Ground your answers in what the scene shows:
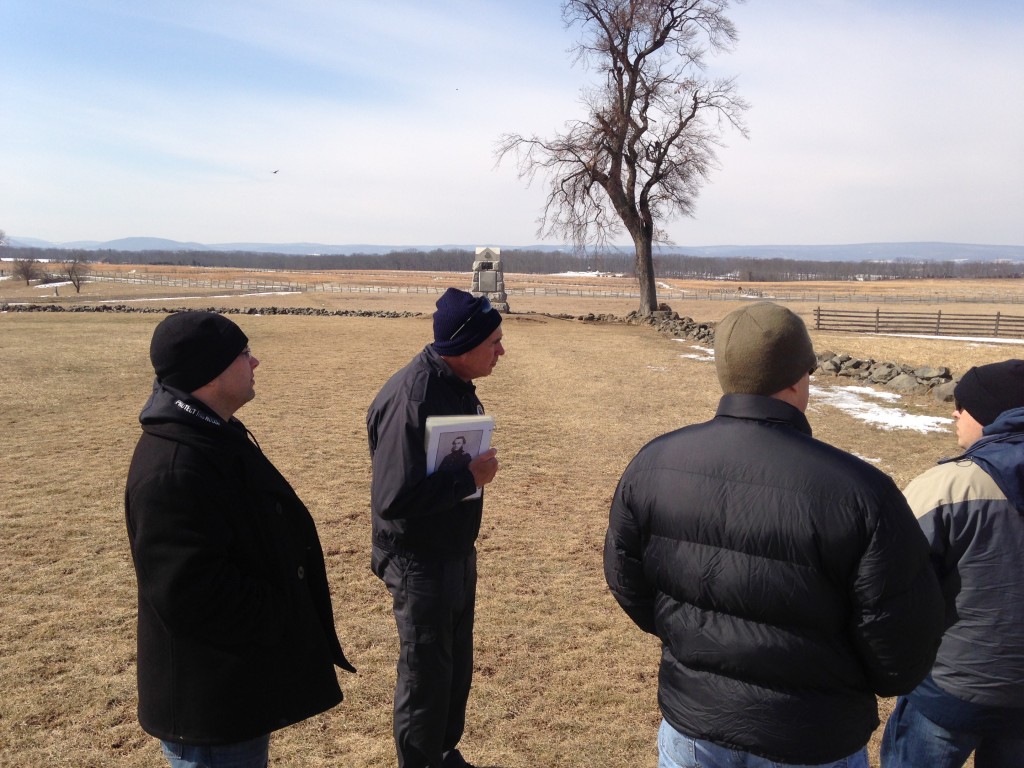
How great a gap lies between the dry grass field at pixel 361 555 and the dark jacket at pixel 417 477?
1.24 meters

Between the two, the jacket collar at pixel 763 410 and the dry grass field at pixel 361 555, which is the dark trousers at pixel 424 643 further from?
the jacket collar at pixel 763 410

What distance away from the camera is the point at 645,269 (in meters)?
29.8

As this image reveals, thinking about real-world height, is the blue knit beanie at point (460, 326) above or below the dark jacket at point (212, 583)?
above

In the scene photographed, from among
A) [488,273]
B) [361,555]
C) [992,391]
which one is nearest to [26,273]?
[488,273]

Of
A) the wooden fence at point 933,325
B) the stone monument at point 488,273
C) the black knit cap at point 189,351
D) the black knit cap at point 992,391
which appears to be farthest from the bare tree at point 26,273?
the black knit cap at point 992,391

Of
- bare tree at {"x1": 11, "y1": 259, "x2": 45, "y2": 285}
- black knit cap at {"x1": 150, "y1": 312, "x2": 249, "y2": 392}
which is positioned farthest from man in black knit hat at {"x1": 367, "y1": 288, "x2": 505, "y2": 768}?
bare tree at {"x1": 11, "y1": 259, "x2": 45, "y2": 285}

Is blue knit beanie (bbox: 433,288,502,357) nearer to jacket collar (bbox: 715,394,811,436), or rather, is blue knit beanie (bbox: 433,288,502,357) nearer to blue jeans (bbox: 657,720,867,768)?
jacket collar (bbox: 715,394,811,436)

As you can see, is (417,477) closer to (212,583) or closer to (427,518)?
(427,518)

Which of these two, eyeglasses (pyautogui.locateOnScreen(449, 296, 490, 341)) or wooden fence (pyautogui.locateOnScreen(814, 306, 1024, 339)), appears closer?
eyeglasses (pyautogui.locateOnScreen(449, 296, 490, 341))

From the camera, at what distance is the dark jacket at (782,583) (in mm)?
1690

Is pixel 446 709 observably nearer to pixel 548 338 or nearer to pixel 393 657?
pixel 393 657

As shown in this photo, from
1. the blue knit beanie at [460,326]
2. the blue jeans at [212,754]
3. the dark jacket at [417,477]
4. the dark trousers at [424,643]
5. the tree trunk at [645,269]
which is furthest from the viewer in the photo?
the tree trunk at [645,269]

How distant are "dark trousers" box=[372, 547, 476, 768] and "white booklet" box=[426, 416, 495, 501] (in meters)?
0.37

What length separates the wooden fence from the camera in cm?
3117
